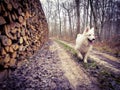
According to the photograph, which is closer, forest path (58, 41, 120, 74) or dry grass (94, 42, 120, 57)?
forest path (58, 41, 120, 74)

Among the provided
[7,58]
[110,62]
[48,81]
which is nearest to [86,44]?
[110,62]

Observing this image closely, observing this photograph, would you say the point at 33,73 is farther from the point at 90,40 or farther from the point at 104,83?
the point at 90,40

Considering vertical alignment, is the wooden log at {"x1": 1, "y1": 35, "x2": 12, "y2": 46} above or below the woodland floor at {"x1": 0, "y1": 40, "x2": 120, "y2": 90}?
above

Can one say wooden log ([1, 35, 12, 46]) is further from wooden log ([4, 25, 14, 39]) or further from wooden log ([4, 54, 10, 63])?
wooden log ([4, 54, 10, 63])

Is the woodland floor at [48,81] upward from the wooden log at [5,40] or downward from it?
downward

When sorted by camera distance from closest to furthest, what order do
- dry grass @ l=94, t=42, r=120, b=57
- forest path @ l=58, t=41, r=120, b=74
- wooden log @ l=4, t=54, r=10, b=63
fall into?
wooden log @ l=4, t=54, r=10, b=63
forest path @ l=58, t=41, r=120, b=74
dry grass @ l=94, t=42, r=120, b=57

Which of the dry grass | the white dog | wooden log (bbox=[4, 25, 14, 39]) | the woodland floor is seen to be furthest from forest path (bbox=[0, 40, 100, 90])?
the dry grass

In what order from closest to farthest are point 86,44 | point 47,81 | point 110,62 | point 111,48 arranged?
point 47,81, point 86,44, point 110,62, point 111,48

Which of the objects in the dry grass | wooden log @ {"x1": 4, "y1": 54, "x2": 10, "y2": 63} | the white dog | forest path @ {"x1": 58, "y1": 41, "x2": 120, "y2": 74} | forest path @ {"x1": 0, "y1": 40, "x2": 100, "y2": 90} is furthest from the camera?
the dry grass

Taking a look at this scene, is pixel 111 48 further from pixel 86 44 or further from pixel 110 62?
pixel 86 44

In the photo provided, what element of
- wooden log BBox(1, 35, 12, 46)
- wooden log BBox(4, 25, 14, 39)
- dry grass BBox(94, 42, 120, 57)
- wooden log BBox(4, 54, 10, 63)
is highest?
wooden log BBox(4, 25, 14, 39)

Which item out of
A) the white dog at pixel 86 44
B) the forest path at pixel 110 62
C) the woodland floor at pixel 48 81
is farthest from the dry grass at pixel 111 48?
the woodland floor at pixel 48 81

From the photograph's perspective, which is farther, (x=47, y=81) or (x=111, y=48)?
(x=111, y=48)

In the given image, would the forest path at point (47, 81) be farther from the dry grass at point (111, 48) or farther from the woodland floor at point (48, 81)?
the dry grass at point (111, 48)
